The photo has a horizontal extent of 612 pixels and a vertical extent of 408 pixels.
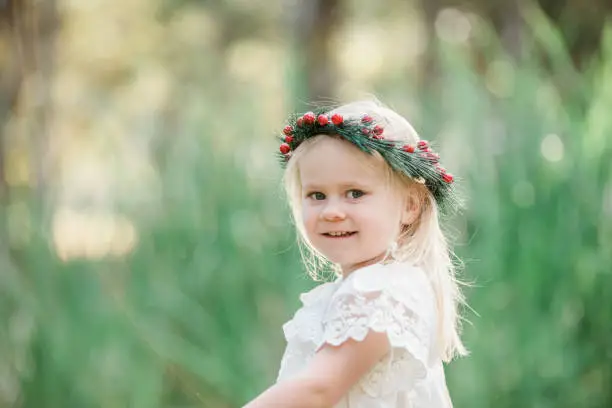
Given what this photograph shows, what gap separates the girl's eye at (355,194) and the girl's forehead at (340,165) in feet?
0.09

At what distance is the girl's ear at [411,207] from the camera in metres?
2.28

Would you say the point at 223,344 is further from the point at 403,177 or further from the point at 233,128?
the point at 403,177

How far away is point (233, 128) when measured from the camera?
5230mm

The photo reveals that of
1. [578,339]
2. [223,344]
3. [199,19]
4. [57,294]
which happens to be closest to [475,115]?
[578,339]

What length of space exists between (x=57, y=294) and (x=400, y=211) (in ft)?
10.0

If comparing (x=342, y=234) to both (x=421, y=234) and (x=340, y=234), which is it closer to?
(x=340, y=234)

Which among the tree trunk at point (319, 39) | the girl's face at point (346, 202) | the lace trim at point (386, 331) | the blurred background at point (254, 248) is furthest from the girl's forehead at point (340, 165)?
the tree trunk at point (319, 39)

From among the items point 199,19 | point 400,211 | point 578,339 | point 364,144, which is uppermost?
point 199,19

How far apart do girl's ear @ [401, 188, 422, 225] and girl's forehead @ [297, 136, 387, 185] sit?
0.12m

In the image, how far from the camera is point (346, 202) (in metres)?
2.15

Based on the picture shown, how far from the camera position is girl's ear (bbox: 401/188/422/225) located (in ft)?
7.49

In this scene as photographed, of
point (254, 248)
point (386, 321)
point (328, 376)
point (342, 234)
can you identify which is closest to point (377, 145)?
point (342, 234)

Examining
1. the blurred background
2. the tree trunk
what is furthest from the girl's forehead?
the tree trunk

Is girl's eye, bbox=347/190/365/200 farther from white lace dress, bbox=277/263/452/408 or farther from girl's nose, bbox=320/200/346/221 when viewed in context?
white lace dress, bbox=277/263/452/408
